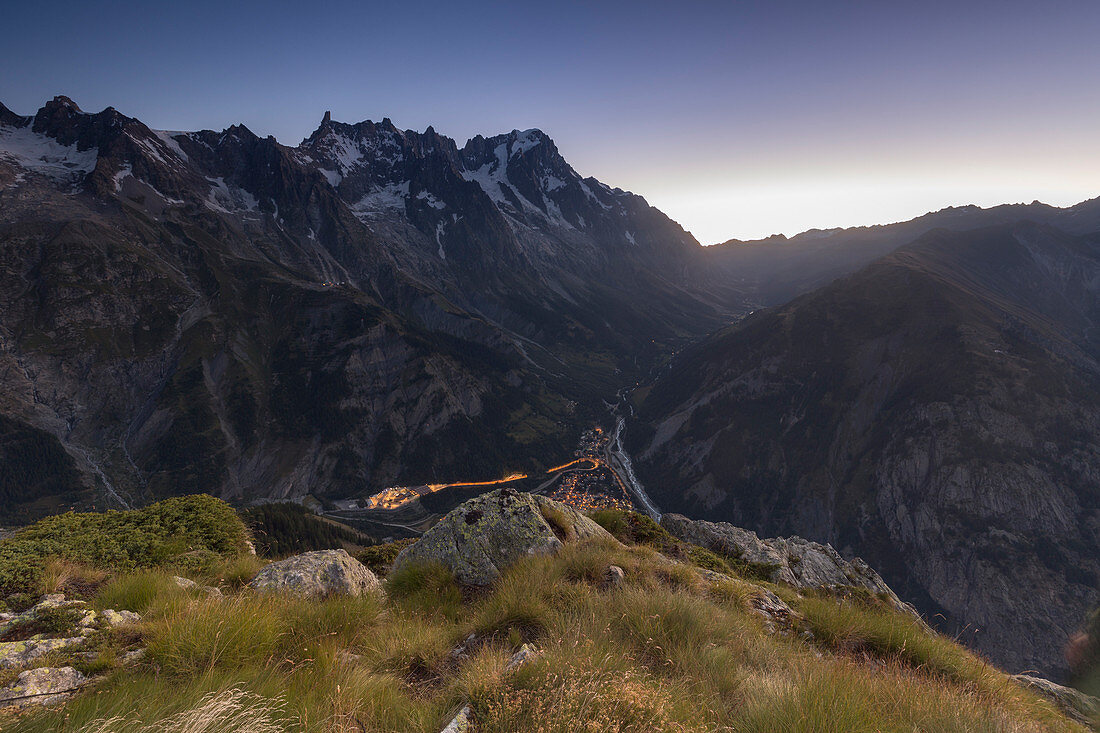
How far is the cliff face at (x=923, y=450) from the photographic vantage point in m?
89.0

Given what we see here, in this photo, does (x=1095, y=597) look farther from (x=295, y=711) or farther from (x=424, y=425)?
(x=424, y=425)

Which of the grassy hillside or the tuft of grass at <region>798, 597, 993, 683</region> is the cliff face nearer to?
the tuft of grass at <region>798, 597, 993, 683</region>

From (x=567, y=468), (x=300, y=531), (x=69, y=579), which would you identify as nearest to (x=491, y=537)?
(x=69, y=579)

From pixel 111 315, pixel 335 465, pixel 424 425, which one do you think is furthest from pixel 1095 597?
pixel 111 315

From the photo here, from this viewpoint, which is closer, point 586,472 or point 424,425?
point 586,472

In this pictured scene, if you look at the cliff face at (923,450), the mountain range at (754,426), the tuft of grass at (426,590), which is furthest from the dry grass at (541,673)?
the mountain range at (754,426)

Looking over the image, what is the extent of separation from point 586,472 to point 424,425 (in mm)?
85194

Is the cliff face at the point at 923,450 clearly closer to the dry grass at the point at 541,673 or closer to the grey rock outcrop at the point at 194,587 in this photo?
the dry grass at the point at 541,673

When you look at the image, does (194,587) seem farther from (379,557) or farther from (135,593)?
(379,557)

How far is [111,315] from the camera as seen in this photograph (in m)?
176

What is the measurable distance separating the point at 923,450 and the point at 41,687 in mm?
152130

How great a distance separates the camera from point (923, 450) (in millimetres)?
108688

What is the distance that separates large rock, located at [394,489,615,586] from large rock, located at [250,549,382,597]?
117 centimetres

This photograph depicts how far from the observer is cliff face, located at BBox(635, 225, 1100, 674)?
292 ft
